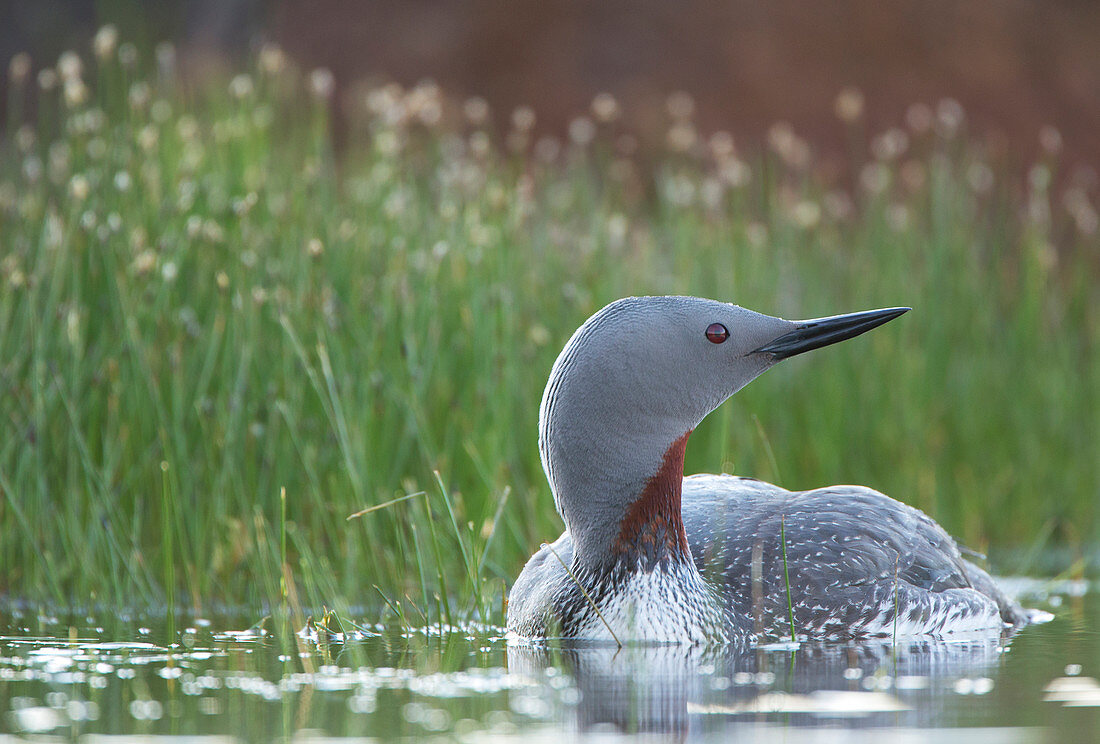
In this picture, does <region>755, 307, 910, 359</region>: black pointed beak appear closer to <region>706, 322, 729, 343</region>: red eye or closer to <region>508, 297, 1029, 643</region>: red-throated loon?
<region>508, 297, 1029, 643</region>: red-throated loon

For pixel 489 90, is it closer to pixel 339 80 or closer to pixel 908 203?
pixel 339 80

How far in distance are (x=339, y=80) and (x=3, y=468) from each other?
8233mm

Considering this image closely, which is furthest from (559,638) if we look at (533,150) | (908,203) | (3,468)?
(533,150)

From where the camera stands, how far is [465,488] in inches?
242

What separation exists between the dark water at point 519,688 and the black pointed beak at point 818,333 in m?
0.88

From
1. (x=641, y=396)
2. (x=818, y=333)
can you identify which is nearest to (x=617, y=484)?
(x=641, y=396)

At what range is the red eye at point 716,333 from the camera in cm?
456

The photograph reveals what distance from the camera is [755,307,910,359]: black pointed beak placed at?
455cm

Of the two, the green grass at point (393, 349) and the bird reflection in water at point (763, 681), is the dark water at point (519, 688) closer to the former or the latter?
the bird reflection in water at point (763, 681)

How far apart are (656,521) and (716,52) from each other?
30.3 feet

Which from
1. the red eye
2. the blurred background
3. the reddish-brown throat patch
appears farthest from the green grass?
the blurred background

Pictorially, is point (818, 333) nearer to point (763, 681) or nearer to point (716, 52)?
point (763, 681)

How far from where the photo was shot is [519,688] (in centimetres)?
354

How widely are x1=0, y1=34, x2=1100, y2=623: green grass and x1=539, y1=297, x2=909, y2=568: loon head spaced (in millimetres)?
398
